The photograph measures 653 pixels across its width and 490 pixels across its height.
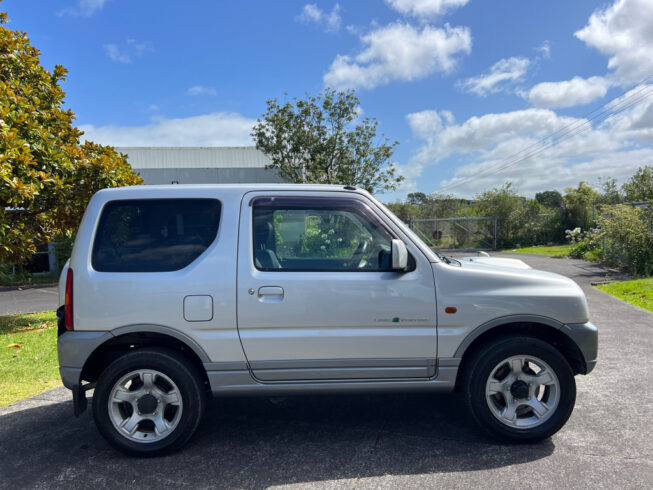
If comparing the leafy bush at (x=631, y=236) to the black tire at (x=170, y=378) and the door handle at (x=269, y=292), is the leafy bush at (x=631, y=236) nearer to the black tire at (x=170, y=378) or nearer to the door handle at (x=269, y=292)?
the door handle at (x=269, y=292)

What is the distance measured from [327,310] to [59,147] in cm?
657

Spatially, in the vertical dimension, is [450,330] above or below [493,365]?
above

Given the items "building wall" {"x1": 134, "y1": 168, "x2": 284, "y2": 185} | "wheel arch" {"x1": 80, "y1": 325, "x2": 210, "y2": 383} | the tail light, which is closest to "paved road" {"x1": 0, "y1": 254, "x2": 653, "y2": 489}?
"wheel arch" {"x1": 80, "y1": 325, "x2": 210, "y2": 383}

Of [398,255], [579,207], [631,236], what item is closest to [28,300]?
[398,255]

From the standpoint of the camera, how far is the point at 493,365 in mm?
3641

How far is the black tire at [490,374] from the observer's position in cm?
363

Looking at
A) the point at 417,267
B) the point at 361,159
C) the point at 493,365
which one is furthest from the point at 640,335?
the point at 361,159

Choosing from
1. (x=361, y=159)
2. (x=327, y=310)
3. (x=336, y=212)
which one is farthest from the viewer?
(x=361, y=159)

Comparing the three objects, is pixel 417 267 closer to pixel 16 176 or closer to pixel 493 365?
pixel 493 365

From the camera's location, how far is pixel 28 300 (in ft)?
46.0

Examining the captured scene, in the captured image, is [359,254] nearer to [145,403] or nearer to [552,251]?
[145,403]

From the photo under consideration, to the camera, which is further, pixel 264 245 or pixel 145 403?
pixel 264 245

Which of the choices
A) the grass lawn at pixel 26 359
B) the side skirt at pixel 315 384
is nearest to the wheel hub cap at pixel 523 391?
the side skirt at pixel 315 384

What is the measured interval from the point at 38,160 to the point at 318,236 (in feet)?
18.5
